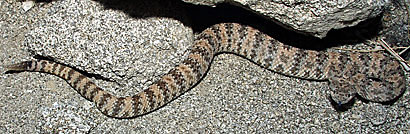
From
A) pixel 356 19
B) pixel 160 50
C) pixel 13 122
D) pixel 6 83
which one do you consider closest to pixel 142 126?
pixel 160 50

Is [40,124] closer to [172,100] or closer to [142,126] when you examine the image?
[142,126]

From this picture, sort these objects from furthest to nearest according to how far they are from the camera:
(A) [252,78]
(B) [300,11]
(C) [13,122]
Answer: (A) [252,78], (C) [13,122], (B) [300,11]

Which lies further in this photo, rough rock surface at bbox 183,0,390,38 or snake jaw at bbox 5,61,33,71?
snake jaw at bbox 5,61,33,71

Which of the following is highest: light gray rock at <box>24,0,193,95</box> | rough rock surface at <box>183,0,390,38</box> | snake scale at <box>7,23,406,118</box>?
rough rock surface at <box>183,0,390,38</box>

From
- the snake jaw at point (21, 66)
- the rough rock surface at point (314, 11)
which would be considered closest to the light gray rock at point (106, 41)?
the snake jaw at point (21, 66)

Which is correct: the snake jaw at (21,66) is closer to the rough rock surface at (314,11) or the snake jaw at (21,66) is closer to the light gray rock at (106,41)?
the light gray rock at (106,41)

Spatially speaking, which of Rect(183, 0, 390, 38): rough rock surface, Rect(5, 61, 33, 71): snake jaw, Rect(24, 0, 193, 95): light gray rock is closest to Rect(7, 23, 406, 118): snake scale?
Rect(5, 61, 33, 71): snake jaw

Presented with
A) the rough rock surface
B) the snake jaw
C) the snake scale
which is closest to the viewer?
the rough rock surface

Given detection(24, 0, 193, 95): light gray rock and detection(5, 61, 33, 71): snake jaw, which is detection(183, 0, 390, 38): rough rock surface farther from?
detection(5, 61, 33, 71): snake jaw

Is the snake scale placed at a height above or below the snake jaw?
below
